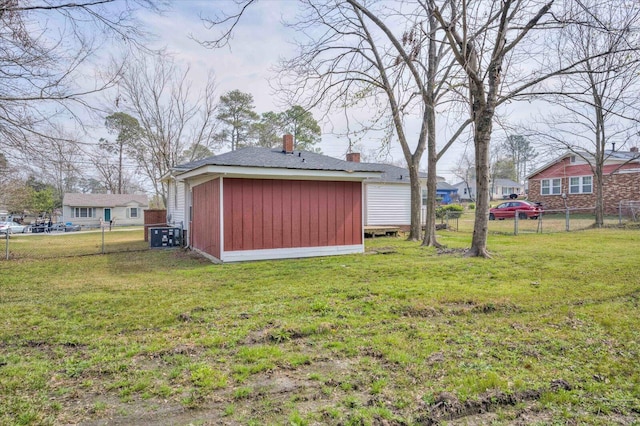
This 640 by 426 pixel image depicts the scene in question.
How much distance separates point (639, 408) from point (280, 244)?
7.60 meters

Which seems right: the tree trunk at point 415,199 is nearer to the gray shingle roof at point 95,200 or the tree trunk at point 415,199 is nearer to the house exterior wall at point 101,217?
the house exterior wall at point 101,217

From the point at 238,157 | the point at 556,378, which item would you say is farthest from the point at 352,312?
the point at 238,157

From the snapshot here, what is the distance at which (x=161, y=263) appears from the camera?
30.1ft

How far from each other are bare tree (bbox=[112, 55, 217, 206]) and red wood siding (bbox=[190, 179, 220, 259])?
12.3 metres

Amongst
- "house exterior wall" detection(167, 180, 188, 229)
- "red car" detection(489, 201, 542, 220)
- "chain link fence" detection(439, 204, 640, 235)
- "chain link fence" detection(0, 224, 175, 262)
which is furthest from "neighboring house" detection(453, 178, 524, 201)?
"chain link fence" detection(0, 224, 175, 262)

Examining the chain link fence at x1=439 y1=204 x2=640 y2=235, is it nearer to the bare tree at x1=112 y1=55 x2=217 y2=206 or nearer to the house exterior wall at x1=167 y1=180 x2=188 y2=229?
the house exterior wall at x1=167 y1=180 x2=188 y2=229

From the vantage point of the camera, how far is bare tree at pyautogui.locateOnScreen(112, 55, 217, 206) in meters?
21.8

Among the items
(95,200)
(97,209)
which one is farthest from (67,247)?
(97,209)

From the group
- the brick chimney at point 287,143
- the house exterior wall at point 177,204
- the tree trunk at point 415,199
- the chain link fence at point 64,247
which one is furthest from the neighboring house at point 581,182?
the chain link fence at point 64,247

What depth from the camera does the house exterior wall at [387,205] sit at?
1562 centimetres

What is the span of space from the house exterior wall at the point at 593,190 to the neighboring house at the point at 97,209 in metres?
34.9

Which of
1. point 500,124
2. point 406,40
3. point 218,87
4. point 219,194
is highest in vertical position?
point 218,87

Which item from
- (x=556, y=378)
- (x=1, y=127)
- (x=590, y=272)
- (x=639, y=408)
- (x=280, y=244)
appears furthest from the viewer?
(x=280, y=244)

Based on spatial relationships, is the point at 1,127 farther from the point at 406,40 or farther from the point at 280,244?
the point at 406,40
